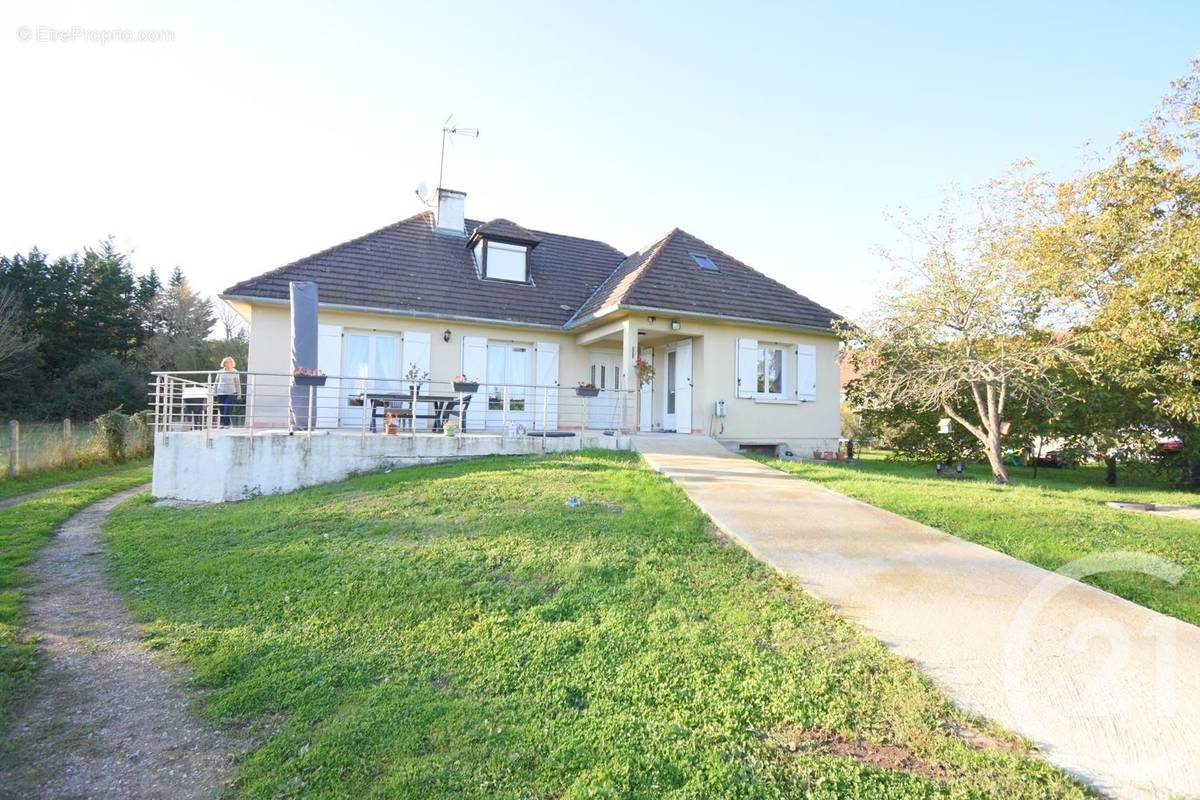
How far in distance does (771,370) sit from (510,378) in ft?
20.9

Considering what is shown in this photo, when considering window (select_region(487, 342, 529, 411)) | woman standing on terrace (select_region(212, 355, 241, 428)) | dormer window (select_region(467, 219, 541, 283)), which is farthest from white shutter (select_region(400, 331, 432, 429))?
woman standing on terrace (select_region(212, 355, 241, 428))

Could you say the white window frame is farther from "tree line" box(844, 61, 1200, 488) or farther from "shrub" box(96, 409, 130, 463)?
"shrub" box(96, 409, 130, 463)

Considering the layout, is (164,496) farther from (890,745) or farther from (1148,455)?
(1148,455)

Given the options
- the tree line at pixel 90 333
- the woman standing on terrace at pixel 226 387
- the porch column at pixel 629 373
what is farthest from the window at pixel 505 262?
the tree line at pixel 90 333

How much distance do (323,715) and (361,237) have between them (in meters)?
14.0

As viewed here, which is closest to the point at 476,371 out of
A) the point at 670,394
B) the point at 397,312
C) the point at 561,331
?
the point at 397,312

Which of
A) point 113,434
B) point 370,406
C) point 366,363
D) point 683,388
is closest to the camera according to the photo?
point 370,406

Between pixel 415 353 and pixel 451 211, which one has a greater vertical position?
pixel 451 211

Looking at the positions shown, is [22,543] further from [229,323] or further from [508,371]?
[229,323]

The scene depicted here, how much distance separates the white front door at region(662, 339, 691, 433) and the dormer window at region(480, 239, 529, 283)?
175 inches

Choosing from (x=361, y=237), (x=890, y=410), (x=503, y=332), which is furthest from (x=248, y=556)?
(x=890, y=410)

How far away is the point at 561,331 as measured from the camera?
15.1 metres

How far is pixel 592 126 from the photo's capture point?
40.1ft

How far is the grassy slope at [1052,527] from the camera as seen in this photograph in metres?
4.82
